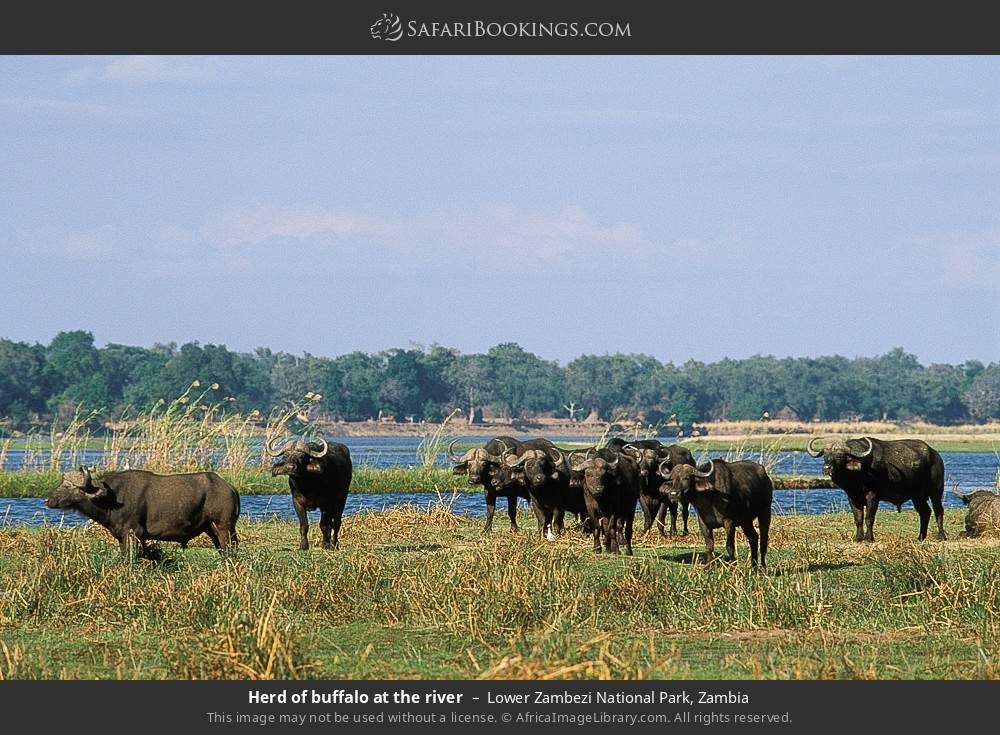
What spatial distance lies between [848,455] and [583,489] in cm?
351

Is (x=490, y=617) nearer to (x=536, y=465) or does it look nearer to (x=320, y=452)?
(x=536, y=465)

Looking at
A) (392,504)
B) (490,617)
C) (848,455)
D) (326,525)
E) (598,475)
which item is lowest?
(392,504)

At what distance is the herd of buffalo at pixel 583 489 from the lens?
42.7 ft

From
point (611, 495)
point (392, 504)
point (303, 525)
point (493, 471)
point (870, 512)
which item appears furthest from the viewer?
point (392, 504)

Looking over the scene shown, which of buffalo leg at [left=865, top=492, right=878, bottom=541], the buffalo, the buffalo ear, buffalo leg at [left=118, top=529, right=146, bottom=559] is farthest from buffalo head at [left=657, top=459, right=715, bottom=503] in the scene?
the buffalo

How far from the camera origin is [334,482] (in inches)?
Result: 608

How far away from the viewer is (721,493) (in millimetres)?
12812

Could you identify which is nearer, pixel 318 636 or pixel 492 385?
pixel 318 636

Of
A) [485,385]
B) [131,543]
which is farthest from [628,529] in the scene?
[485,385]

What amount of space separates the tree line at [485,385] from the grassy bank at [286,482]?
62.7 meters

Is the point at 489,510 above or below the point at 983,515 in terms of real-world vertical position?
above
